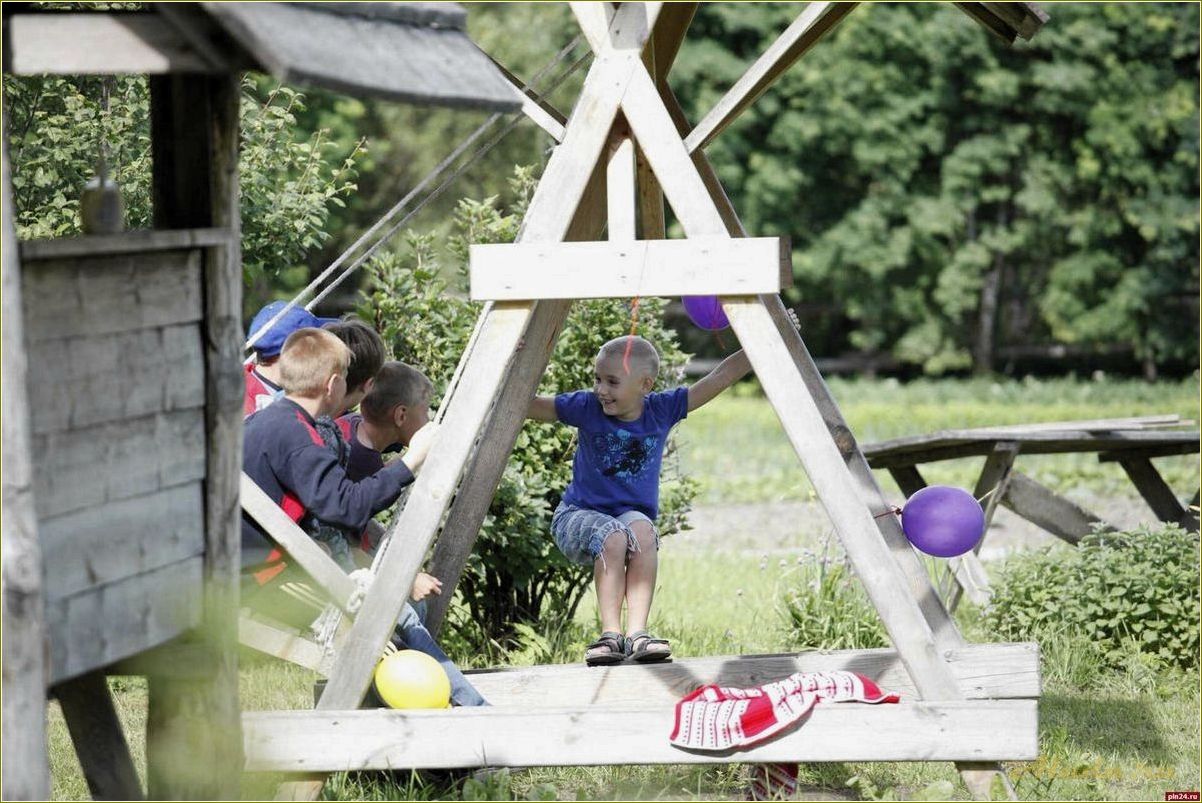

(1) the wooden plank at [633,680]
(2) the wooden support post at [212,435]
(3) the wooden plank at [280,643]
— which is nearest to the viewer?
(2) the wooden support post at [212,435]

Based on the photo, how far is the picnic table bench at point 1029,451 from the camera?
6824 mm

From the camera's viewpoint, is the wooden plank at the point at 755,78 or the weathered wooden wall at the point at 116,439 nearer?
the weathered wooden wall at the point at 116,439

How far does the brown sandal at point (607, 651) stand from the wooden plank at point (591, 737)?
2.59ft

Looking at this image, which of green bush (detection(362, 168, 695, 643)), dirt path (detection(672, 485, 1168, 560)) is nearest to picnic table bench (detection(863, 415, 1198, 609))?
green bush (detection(362, 168, 695, 643))

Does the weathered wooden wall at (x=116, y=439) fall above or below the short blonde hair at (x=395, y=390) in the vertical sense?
below

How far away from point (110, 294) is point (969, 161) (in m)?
21.4

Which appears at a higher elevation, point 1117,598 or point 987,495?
point 987,495

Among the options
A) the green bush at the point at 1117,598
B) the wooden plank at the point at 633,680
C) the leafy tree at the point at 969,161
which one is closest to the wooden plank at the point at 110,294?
the wooden plank at the point at 633,680

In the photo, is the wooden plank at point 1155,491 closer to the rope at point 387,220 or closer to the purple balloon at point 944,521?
the purple balloon at point 944,521

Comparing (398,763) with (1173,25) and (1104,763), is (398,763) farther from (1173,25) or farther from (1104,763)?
(1173,25)

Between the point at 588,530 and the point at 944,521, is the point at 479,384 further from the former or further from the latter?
the point at 944,521

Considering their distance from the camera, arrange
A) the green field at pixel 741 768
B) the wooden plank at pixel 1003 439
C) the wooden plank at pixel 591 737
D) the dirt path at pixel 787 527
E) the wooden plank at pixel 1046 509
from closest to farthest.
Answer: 1. the wooden plank at pixel 591 737
2. the green field at pixel 741 768
3. the wooden plank at pixel 1003 439
4. the wooden plank at pixel 1046 509
5. the dirt path at pixel 787 527

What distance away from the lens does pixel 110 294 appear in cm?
309

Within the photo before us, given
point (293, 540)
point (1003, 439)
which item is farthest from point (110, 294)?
point (1003, 439)
